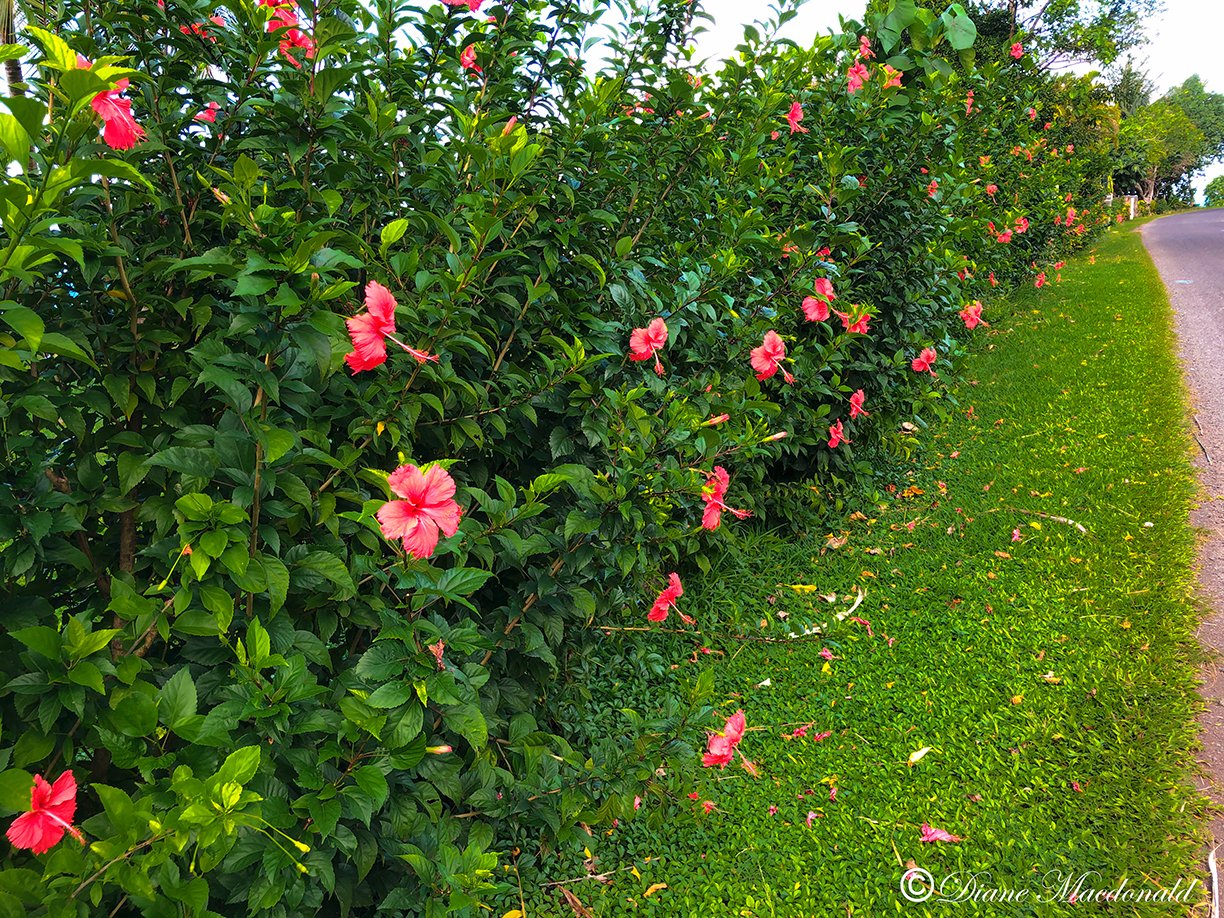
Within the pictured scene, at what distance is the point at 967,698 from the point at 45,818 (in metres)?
2.99

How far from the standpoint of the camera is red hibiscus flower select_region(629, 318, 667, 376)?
2182 millimetres

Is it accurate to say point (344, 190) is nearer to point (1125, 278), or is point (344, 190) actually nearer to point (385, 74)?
point (385, 74)

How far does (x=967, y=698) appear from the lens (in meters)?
2.94

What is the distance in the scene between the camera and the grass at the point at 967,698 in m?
2.22

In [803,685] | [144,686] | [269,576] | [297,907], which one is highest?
[269,576]

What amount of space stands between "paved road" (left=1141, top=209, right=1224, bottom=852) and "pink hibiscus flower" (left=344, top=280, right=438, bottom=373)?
2872mm

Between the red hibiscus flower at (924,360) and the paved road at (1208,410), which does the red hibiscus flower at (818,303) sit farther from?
the paved road at (1208,410)

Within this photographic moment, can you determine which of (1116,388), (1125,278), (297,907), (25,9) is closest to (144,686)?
(297,907)

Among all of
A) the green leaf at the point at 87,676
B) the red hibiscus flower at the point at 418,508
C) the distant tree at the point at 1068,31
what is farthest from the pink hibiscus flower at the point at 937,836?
the distant tree at the point at 1068,31

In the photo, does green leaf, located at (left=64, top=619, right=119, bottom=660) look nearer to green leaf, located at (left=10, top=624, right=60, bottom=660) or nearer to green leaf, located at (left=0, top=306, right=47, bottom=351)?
green leaf, located at (left=10, top=624, right=60, bottom=660)

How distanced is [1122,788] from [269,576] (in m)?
2.80

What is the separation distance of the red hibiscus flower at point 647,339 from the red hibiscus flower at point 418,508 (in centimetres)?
101

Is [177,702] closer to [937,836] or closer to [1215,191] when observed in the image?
[937,836]

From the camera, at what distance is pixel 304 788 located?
146cm
